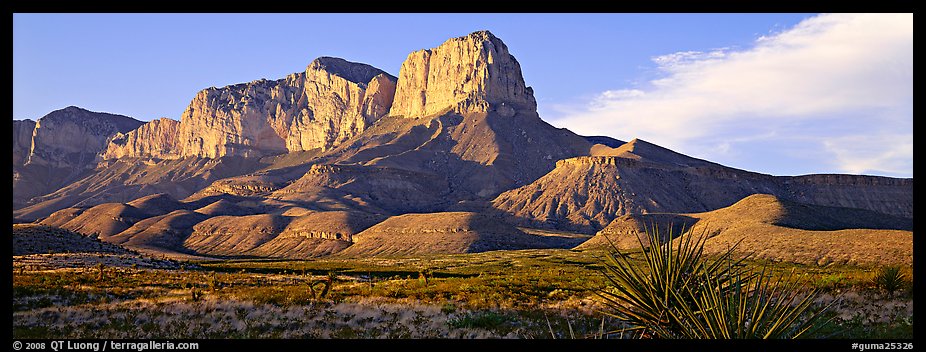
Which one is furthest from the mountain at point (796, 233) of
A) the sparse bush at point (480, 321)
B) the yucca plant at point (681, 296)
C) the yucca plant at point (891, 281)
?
the yucca plant at point (681, 296)

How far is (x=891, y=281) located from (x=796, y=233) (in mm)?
74557

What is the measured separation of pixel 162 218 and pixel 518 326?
188185 mm

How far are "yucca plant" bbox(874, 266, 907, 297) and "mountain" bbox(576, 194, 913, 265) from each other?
6.24 meters

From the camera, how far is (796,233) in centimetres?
9112

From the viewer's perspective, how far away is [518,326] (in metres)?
19.2

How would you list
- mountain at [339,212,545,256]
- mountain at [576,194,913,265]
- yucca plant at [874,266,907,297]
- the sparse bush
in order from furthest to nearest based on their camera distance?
mountain at [339,212,545,256]
mountain at [576,194,913,265]
yucca plant at [874,266,907,297]
the sparse bush

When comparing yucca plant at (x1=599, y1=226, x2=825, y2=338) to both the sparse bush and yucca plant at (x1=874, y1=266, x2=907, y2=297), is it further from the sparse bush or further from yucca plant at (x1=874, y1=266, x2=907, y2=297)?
yucca plant at (x1=874, y1=266, x2=907, y2=297)

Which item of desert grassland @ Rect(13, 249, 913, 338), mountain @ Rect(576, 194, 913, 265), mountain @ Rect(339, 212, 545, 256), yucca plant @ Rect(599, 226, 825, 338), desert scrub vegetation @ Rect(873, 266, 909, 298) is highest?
yucca plant @ Rect(599, 226, 825, 338)

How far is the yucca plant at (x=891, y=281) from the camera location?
76.7 feet

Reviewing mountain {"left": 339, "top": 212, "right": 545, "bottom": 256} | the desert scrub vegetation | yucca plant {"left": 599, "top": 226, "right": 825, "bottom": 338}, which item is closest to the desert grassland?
the desert scrub vegetation

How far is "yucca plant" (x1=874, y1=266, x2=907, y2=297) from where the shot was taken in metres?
23.4
